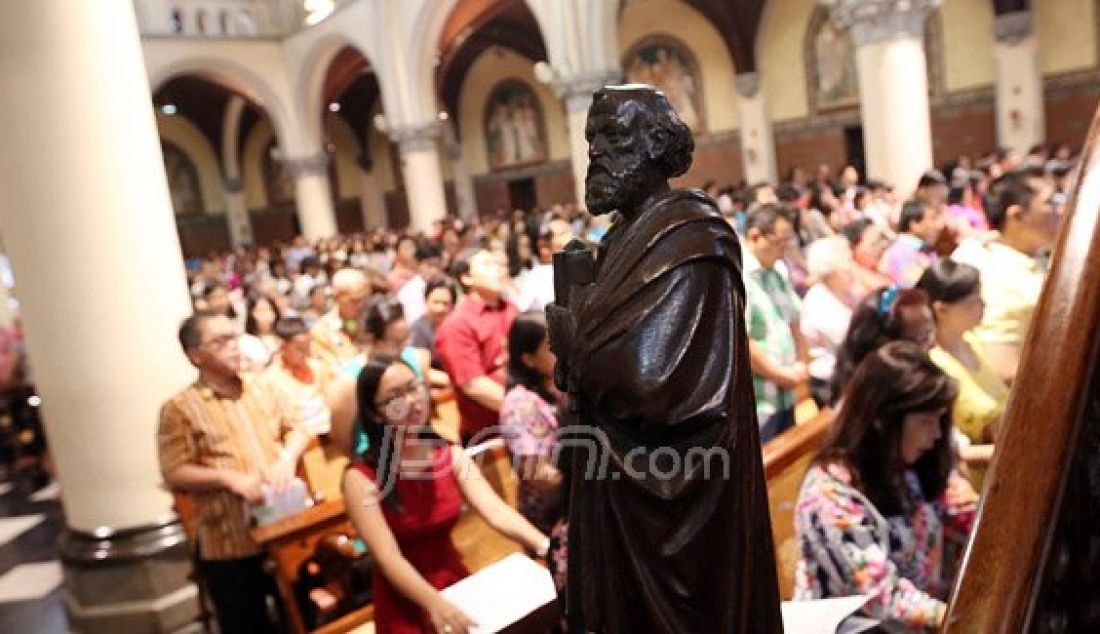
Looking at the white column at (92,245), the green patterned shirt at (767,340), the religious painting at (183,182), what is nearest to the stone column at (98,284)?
the white column at (92,245)

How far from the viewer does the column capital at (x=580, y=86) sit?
13117mm

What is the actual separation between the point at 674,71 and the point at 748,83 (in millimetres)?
2160

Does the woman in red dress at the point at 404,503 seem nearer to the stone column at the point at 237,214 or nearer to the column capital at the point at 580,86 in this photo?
the column capital at the point at 580,86

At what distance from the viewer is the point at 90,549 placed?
4.39 meters

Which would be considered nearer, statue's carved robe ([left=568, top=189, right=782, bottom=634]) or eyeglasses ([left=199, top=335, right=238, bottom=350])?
statue's carved robe ([left=568, top=189, right=782, bottom=634])

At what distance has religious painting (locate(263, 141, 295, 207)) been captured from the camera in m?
30.0

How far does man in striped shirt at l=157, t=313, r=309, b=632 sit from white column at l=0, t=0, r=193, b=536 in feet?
3.05

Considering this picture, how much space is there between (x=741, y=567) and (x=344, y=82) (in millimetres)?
23243

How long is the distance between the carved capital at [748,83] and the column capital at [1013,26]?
195 inches

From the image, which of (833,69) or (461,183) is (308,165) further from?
(833,69)

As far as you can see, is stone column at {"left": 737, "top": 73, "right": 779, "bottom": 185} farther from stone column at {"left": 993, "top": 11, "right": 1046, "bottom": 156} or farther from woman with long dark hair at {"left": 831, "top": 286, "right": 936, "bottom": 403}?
woman with long dark hair at {"left": 831, "top": 286, "right": 936, "bottom": 403}

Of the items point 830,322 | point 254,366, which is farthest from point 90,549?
point 830,322

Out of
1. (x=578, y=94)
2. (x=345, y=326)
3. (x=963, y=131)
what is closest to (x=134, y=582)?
(x=345, y=326)

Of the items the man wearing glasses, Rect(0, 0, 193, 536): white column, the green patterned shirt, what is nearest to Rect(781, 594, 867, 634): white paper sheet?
the man wearing glasses
